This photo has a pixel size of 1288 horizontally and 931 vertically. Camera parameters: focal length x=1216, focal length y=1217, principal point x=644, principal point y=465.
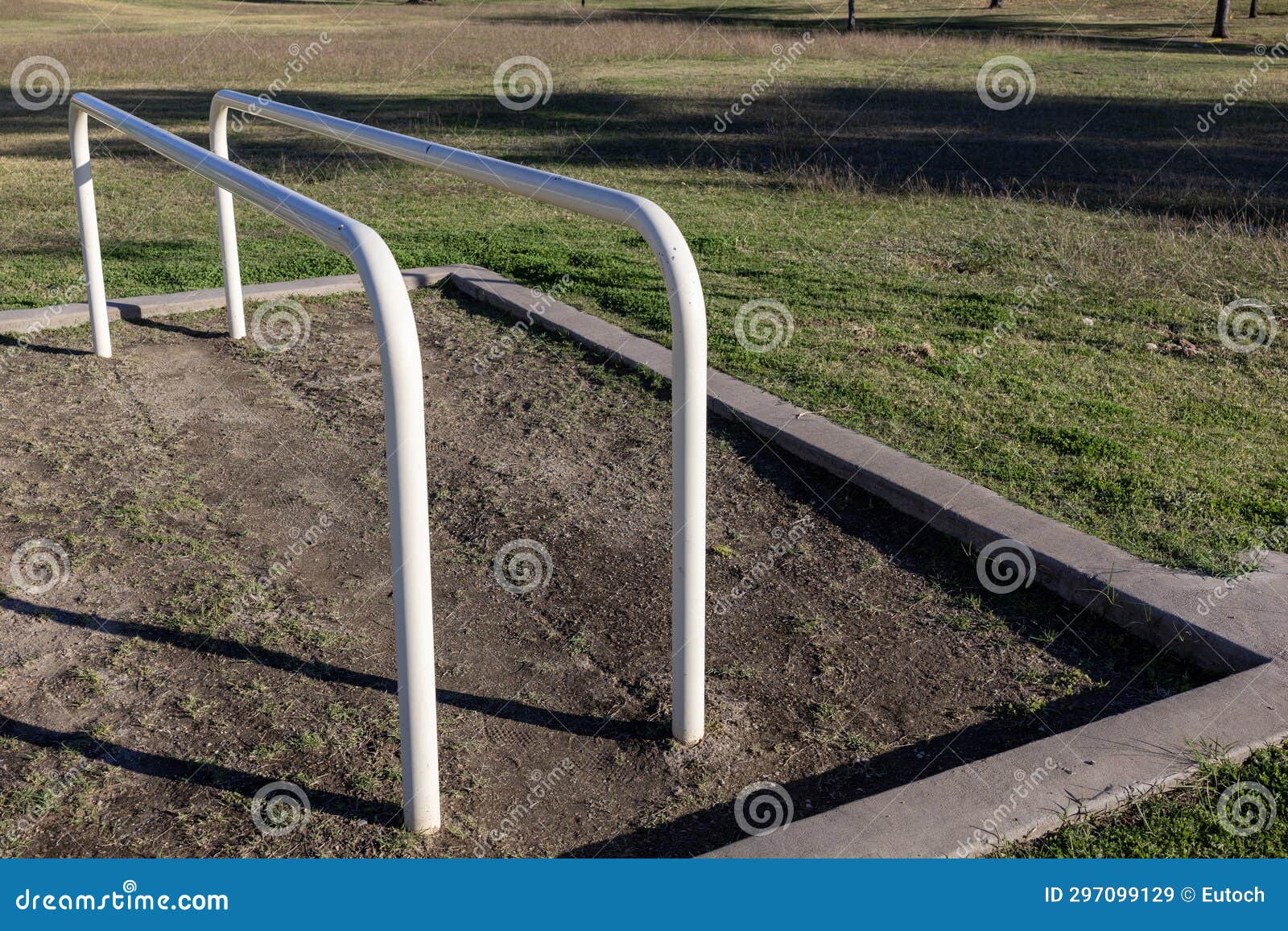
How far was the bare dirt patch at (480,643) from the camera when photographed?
2773mm

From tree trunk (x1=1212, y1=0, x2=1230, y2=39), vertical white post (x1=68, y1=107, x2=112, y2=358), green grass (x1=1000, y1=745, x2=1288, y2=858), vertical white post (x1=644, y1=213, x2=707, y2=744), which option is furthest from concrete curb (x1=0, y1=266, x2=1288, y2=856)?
tree trunk (x1=1212, y1=0, x2=1230, y2=39)

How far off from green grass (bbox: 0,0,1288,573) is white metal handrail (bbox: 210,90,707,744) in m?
1.70

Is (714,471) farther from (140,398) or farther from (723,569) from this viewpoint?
(140,398)

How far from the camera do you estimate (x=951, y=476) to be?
422cm

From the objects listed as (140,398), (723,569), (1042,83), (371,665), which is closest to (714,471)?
(723,569)

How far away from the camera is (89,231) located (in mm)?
5629

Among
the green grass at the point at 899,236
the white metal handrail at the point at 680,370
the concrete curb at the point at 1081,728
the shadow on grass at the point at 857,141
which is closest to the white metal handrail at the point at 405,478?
the white metal handrail at the point at 680,370

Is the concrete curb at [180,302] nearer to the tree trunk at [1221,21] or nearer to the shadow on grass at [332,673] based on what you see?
the shadow on grass at [332,673]

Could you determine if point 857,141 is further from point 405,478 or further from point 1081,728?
point 405,478

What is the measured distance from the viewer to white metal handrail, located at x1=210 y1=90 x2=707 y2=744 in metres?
2.51

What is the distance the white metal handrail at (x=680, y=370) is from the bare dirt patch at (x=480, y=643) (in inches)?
10.4

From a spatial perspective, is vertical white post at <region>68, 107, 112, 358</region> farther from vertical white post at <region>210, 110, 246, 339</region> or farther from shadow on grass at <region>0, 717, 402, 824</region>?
shadow on grass at <region>0, 717, 402, 824</region>

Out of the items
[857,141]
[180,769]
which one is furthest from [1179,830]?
[857,141]

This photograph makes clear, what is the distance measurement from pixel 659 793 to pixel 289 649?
3.95 ft
